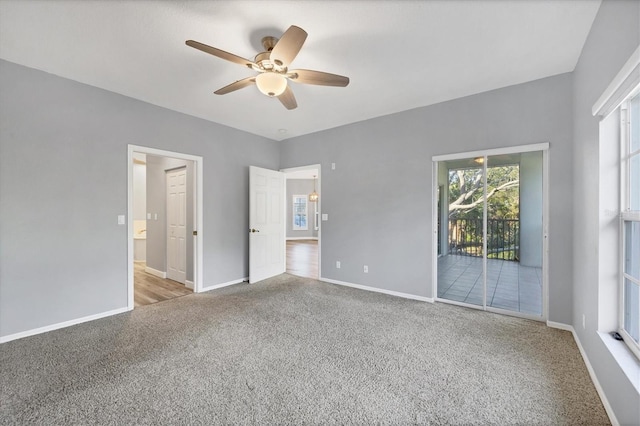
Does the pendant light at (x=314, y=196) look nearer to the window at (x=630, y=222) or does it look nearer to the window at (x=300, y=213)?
the window at (x=300, y=213)

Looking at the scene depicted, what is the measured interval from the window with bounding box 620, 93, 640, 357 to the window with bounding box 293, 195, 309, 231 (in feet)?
33.7

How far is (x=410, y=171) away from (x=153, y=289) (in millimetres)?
4478

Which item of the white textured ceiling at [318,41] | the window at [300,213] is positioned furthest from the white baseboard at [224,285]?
the window at [300,213]

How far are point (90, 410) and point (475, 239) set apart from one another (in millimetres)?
4056

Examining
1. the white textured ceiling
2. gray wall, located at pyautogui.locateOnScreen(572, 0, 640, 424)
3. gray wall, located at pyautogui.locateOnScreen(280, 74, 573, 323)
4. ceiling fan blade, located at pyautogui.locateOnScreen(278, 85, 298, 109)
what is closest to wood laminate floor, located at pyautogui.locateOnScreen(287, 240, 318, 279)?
gray wall, located at pyautogui.locateOnScreen(280, 74, 573, 323)

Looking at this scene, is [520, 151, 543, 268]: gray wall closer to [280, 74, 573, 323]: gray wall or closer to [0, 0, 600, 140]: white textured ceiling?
[280, 74, 573, 323]: gray wall

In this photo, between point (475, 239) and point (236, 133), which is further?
point (236, 133)

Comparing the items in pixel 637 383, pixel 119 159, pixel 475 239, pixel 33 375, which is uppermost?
pixel 119 159

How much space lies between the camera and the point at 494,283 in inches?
133

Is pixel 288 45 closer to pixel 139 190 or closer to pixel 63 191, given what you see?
pixel 63 191

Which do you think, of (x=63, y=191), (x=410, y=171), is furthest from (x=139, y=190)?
(x=410, y=171)

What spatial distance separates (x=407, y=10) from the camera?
6.23 feet

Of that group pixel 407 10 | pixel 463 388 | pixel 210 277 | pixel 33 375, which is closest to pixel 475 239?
pixel 463 388

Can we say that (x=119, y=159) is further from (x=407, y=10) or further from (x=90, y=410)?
(x=407, y=10)
